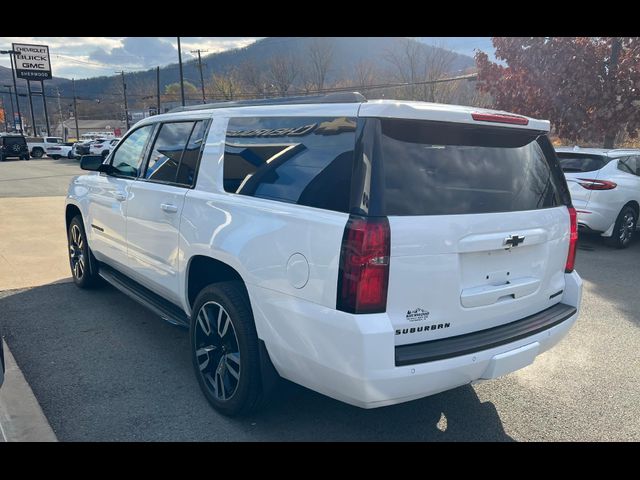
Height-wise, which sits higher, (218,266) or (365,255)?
(365,255)

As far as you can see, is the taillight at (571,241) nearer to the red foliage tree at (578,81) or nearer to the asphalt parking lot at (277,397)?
the asphalt parking lot at (277,397)

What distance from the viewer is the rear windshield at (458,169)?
7.83 ft

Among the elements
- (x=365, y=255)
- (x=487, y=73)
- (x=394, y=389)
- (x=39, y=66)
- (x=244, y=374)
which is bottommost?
(x=244, y=374)

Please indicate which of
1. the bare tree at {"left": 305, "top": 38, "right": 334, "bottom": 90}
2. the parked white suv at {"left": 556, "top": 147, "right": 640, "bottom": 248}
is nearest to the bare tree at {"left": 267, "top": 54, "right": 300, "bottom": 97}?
the bare tree at {"left": 305, "top": 38, "right": 334, "bottom": 90}

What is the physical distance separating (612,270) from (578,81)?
721 cm

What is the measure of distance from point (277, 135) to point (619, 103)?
12.1 m

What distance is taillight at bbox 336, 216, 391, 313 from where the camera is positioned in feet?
7.35

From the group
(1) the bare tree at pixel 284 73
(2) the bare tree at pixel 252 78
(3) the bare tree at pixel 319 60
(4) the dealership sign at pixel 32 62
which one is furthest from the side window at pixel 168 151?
(4) the dealership sign at pixel 32 62

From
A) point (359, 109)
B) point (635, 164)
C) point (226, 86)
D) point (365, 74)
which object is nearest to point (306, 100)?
point (359, 109)

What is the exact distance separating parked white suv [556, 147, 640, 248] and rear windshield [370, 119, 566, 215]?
18.7ft

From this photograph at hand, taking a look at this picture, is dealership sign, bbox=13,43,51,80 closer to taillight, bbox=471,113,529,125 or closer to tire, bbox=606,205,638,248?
tire, bbox=606,205,638,248

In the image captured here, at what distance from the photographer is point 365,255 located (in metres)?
2.24
